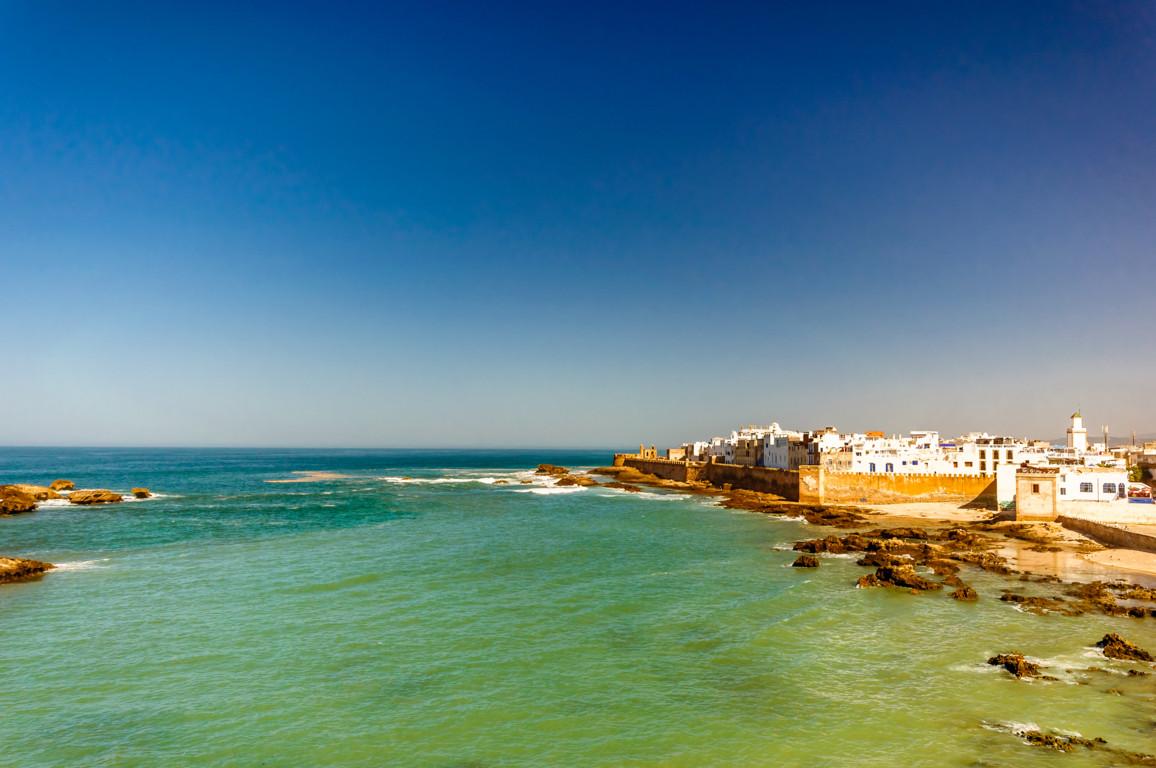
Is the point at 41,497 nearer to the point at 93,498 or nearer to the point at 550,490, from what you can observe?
the point at 93,498

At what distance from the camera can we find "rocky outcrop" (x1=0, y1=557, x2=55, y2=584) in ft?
86.0

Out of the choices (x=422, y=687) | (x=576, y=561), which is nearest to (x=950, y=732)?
(x=422, y=687)

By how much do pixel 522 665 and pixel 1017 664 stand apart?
44.3 feet

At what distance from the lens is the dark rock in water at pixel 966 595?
2409 cm

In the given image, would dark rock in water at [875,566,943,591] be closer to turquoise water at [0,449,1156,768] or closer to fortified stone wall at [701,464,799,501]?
turquoise water at [0,449,1156,768]

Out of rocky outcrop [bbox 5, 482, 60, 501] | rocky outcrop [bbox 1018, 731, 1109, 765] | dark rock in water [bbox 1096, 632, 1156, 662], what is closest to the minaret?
dark rock in water [bbox 1096, 632, 1156, 662]

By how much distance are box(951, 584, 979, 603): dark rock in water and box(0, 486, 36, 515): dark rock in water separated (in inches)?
2529

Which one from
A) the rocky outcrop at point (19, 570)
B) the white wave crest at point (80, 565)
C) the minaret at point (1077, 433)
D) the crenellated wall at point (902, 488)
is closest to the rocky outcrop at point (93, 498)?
the white wave crest at point (80, 565)

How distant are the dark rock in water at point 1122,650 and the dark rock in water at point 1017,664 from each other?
8.74 feet

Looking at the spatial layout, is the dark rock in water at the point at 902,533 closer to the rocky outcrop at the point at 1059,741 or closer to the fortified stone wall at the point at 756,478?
the fortified stone wall at the point at 756,478

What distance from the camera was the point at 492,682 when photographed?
16.3 m

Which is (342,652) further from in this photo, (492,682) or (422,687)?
(492,682)

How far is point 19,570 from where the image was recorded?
26.8m

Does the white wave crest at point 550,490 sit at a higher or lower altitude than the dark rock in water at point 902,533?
lower
